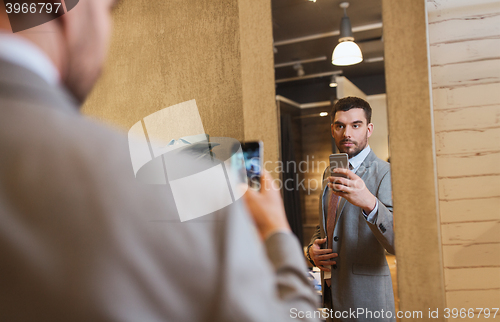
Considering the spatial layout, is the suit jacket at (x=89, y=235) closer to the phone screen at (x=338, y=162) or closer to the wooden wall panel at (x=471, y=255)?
the phone screen at (x=338, y=162)

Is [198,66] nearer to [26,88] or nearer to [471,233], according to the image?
[26,88]

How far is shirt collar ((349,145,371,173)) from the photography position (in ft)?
3.19

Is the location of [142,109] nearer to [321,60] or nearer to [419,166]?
[321,60]

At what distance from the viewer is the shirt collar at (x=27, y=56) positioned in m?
0.39

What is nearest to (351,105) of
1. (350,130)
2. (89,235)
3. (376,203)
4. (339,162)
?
(350,130)

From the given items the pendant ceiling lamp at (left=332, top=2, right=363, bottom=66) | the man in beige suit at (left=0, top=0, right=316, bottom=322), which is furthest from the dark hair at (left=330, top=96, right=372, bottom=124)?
the man in beige suit at (left=0, top=0, right=316, bottom=322)

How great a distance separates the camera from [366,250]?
965 millimetres

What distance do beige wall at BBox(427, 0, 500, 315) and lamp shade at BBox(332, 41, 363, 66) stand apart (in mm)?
230

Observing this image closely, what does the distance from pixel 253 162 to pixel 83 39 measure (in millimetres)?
564

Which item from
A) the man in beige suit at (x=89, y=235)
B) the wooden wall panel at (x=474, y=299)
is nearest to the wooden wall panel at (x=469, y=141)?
the wooden wall panel at (x=474, y=299)

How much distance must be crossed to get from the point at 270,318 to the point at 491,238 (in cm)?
88

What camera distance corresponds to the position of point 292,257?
A: 0.53 meters

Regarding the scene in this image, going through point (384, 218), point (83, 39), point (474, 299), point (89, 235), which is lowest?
point (474, 299)

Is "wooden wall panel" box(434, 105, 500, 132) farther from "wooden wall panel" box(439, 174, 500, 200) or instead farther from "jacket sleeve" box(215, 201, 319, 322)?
"jacket sleeve" box(215, 201, 319, 322)
